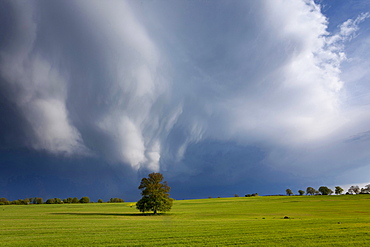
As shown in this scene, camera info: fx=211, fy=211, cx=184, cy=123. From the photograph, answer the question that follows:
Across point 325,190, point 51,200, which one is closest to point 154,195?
point 51,200

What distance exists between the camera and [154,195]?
58781 millimetres

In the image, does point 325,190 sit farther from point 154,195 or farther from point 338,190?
point 154,195

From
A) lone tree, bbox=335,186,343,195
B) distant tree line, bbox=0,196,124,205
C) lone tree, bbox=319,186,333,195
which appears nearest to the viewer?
distant tree line, bbox=0,196,124,205

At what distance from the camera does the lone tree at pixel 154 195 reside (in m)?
57.3

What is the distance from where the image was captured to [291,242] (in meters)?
17.7

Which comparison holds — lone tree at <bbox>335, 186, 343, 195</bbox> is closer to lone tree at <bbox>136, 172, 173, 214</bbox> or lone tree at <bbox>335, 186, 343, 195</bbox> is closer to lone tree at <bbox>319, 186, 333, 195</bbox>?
lone tree at <bbox>319, 186, 333, 195</bbox>

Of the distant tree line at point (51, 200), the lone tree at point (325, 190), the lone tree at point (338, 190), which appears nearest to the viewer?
the distant tree line at point (51, 200)

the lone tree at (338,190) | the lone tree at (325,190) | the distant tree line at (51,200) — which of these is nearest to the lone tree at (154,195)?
the distant tree line at (51,200)

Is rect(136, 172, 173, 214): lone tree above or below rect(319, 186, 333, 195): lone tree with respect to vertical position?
below

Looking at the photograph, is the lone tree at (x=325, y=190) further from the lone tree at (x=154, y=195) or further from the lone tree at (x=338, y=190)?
the lone tree at (x=154, y=195)

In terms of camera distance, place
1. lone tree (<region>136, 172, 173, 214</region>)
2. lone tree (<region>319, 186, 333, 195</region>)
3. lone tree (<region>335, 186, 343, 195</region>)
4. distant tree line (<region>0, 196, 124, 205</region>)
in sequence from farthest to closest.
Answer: lone tree (<region>335, 186, 343, 195</region>)
lone tree (<region>319, 186, 333, 195</region>)
distant tree line (<region>0, 196, 124, 205</region>)
lone tree (<region>136, 172, 173, 214</region>)

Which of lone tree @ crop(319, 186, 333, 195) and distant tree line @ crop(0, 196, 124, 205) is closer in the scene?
distant tree line @ crop(0, 196, 124, 205)

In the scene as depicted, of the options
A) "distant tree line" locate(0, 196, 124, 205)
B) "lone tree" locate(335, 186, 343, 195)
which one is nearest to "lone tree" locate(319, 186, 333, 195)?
"lone tree" locate(335, 186, 343, 195)

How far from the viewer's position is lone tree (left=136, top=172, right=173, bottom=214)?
5734 centimetres
